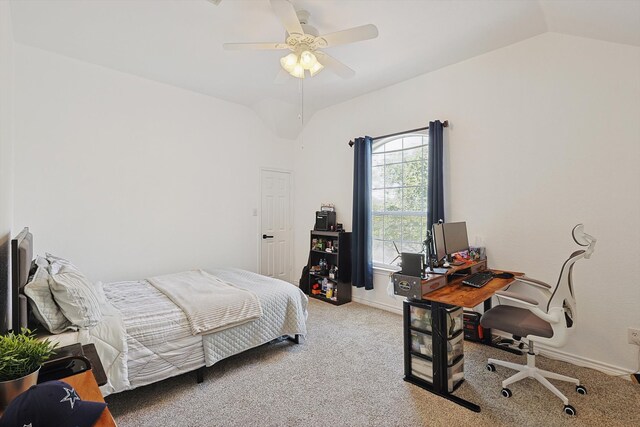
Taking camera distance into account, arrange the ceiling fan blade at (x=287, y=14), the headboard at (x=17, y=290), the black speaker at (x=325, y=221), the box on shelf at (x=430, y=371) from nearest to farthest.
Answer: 1. the headboard at (x=17, y=290)
2. the ceiling fan blade at (x=287, y=14)
3. the box on shelf at (x=430, y=371)
4. the black speaker at (x=325, y=221)

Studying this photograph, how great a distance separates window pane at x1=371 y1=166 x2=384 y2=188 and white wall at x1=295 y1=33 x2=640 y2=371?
2.30 feet

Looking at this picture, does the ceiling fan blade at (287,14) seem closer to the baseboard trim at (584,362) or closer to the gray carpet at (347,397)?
the gray carpet at (347,397)

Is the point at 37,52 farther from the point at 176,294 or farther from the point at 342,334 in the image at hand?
the point at 342,334

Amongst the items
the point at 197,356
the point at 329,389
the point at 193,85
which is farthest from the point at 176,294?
the point at 193,85

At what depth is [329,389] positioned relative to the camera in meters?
2.26

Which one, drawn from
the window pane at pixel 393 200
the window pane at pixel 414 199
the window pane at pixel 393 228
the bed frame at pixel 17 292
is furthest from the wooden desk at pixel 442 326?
the bed frame at pixel 17 292

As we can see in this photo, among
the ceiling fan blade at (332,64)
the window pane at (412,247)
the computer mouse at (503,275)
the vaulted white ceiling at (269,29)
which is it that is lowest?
the computer mouse at (503,275)

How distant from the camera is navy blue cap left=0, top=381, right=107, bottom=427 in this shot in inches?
30.6

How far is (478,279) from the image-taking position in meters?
2.58

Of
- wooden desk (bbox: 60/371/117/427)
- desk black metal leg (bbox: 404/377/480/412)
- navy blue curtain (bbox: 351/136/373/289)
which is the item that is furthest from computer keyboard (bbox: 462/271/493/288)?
wooden desk (bbox: 60/371/117/427)

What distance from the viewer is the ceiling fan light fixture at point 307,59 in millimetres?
2398

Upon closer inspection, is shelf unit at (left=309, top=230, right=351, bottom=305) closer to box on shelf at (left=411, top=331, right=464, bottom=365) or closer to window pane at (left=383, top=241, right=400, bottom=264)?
window pane at (left=383, top=241, right=400, bottom=264)

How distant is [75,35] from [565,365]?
5.19m

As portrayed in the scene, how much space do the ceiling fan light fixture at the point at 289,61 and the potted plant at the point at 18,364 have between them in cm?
229
